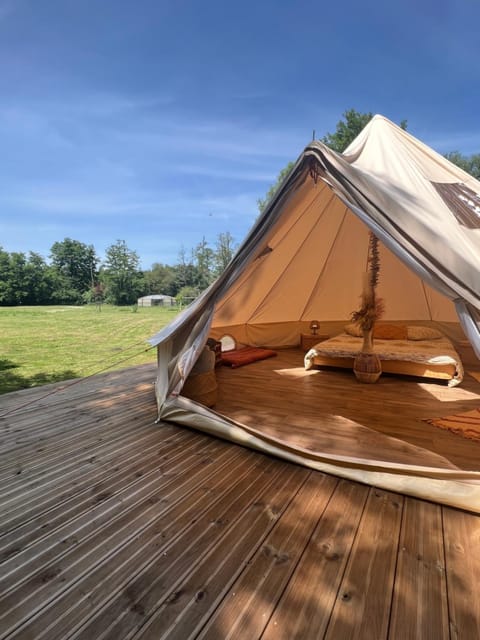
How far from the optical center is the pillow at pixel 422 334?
5.37 metres

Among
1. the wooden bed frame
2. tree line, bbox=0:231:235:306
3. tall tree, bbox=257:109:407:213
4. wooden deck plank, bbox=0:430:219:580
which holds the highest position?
tall tree, bbox=257:109:407:213

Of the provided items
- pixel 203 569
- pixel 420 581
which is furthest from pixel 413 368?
pixel 203 569

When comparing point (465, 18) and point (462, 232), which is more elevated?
point (465, 18)

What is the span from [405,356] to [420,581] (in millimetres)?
3725

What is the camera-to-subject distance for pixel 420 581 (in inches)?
49.8

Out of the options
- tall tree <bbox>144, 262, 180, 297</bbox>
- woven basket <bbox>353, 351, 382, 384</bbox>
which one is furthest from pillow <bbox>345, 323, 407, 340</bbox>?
tall tree <bbox>144, 262, 180, 297</bbox>

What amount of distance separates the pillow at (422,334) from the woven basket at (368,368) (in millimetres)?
1502

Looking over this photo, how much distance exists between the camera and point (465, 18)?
5.34 metres

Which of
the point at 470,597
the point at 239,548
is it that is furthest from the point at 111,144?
the point at 470,597

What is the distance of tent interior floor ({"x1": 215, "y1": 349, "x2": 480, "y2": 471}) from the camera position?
8.00 feet

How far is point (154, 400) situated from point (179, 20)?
6009 millimetres

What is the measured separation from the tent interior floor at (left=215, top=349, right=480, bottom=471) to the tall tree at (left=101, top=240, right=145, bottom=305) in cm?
1905

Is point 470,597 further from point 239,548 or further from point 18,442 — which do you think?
point 18,442

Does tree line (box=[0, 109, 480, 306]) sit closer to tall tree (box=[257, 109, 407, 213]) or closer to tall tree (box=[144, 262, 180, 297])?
tall tree (box=[144, 262, 180, 297])
